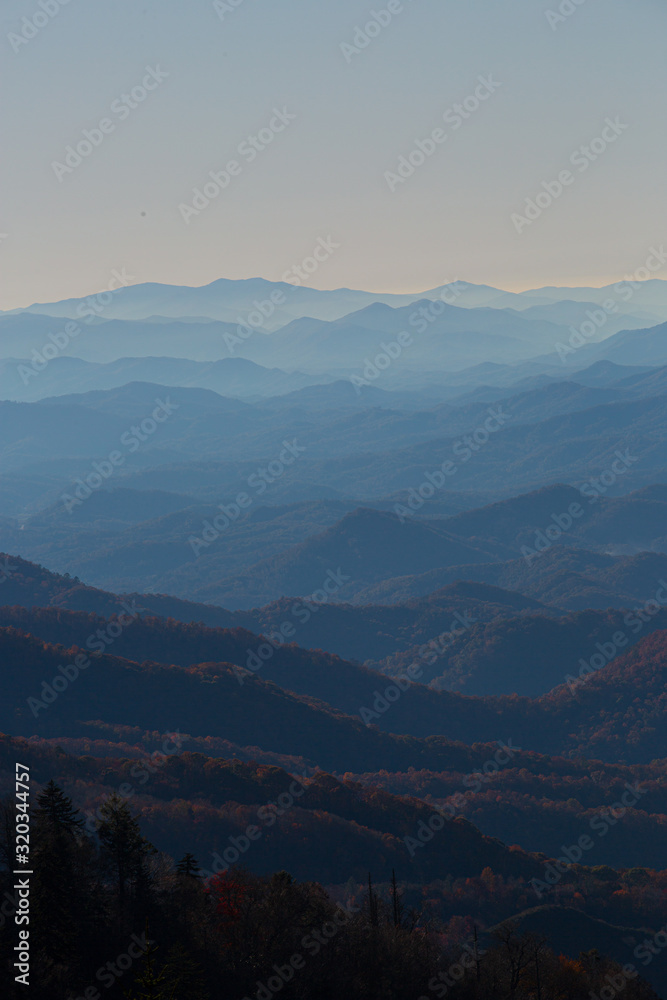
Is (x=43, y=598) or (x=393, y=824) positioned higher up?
(x=43, y=598)

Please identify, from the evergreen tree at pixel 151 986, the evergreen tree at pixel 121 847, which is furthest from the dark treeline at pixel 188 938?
the evergreen tree at pixel 151 986

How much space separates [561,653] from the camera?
190375 mm

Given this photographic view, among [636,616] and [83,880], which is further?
[636,616]

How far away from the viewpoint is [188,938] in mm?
32188

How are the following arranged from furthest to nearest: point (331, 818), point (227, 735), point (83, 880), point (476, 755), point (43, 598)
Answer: point (43, 598) < point (476, 755) < point (227, 735) < point (331, 818) < point (83, 880)

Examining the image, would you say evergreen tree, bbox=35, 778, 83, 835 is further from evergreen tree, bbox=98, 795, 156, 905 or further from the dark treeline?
evergreen tree, bbox=98, 795, 156, 905

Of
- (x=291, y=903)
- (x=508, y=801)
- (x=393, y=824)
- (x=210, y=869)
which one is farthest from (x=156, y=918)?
(x=508, y=801)

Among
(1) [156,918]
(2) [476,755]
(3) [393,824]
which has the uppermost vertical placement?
(2) [476,755]

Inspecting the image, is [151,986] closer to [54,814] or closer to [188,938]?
[188,938]

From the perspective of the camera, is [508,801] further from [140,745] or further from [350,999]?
[350,999]

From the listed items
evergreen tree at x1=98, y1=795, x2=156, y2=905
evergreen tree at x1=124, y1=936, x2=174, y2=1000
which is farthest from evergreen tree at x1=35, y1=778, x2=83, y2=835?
evergreen tree at x1=124, y1=936, x2=174, y2=1000

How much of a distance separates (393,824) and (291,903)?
156 feet

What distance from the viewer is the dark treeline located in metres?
28.7

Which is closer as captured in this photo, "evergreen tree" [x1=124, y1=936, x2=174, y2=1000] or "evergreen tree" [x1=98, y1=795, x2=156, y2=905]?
"evergreen tree" [x1=124, y1=936, x2=174, y2=1000]
